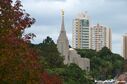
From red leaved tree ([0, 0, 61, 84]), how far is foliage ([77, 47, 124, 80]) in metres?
122

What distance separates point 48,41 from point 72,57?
68.4ft

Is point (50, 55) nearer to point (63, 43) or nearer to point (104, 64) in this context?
point (63, 43)

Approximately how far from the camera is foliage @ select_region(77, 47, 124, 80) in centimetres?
15175

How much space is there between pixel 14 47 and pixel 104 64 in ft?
431

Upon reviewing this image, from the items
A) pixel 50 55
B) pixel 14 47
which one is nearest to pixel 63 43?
pixel 50 55

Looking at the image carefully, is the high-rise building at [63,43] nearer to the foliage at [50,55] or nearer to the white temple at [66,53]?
the white temple at [66,53]

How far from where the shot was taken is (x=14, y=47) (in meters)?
22.6

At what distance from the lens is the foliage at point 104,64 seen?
15175 centimetres

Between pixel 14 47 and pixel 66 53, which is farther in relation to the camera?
pixel 66 53

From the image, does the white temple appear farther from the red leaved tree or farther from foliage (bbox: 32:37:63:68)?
the red leaved tree

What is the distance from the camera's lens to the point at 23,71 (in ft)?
75.6

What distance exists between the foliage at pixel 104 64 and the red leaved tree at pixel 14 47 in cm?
12232

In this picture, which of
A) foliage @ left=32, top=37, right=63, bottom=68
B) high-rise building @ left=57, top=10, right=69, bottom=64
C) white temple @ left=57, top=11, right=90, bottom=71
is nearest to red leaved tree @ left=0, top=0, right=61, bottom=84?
foliage @ left=32, top=37, right=63, bottom=68

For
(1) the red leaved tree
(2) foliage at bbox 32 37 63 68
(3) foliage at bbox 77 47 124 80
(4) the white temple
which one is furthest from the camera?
(3) foliage at bbox 77 47 124 80
